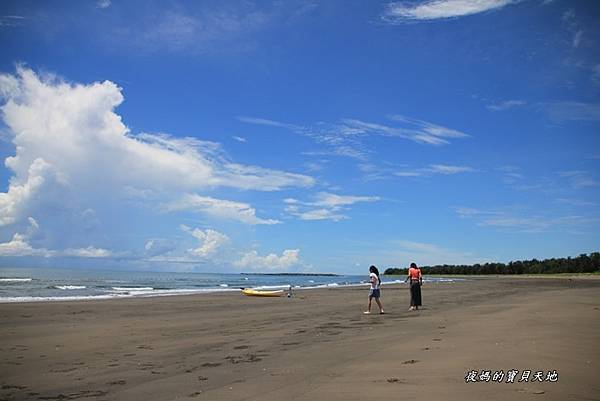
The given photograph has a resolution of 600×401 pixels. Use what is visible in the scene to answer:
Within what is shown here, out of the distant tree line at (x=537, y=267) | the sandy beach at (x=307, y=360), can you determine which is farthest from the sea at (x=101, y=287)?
the distant tree line at (x=537, y=267)

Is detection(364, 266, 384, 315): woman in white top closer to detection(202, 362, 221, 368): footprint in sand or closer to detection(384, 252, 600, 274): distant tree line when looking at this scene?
detection(202, 362, 221, 368): footprint in sand

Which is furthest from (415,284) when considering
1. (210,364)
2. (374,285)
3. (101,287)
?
(101,287)

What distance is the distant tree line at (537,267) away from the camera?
99188 mm

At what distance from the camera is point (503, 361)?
24.7 ft

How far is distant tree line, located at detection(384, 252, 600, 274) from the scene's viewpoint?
99188 mm

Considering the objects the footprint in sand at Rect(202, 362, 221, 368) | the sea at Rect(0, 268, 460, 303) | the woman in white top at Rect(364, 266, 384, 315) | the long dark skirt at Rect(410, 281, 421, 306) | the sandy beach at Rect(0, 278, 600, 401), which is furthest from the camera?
the sea at Rect(0, 268, 460, 303)

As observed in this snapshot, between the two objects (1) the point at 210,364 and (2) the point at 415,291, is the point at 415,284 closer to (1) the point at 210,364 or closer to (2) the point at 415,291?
(2) the point at 415,291

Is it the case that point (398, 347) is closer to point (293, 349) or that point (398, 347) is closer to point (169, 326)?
point (293, 349)

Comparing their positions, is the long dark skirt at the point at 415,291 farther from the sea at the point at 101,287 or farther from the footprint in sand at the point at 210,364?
the sea at the point at 101,287

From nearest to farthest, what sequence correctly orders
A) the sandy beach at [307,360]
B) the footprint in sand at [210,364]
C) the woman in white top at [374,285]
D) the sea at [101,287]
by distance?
the sandy beach at [307,360] → the footprint in sand at [210,364] → the woman in white top at [374,285] → the sea at [101,287]

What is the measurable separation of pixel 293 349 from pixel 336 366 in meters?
2.45

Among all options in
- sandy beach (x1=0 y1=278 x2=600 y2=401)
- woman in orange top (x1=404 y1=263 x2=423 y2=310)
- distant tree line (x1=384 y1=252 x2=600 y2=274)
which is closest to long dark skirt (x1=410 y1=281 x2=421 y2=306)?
woman in orange top (x1=404 y1=263 x2=423 y2=310)

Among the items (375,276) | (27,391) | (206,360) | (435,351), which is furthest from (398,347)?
(375,276)

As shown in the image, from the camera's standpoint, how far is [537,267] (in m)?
115
